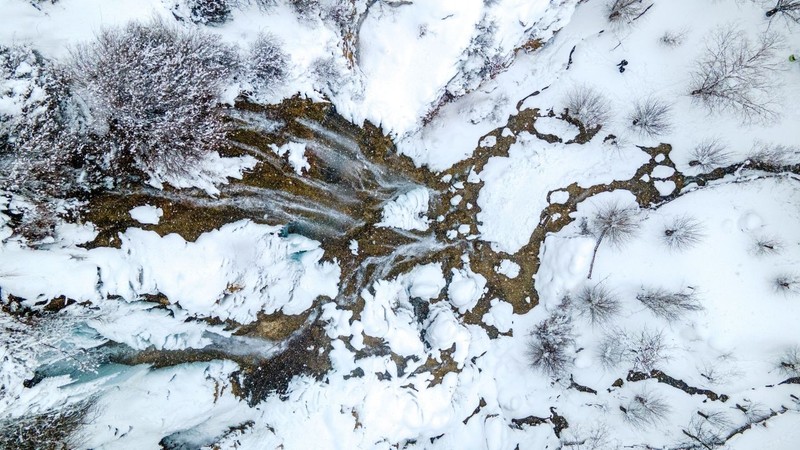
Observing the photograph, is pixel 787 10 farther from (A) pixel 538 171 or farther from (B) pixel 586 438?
(B) pixel 586 438

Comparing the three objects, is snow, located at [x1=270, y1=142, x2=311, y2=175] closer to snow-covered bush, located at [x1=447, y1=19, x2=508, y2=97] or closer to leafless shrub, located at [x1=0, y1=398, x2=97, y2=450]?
snow-covered bush, located at [x1=447, y1=19, x2=508, y2=97]

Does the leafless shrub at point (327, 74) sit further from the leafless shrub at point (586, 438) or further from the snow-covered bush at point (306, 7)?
the leafless shrub at point (586, 438)

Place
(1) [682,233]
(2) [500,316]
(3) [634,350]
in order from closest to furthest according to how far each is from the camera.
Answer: (1) [682,233] < (3) [634,350] < (2) [500,316]

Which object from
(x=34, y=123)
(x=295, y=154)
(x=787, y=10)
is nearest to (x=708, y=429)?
(x=787, y=10)

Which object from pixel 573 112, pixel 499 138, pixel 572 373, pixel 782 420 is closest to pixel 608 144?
pixel 573 112

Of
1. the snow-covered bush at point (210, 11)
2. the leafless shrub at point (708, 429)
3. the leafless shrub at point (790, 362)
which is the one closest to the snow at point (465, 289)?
the leafless shrub at point (708, 429)

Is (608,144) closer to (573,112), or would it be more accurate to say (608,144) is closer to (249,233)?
(573,112)
